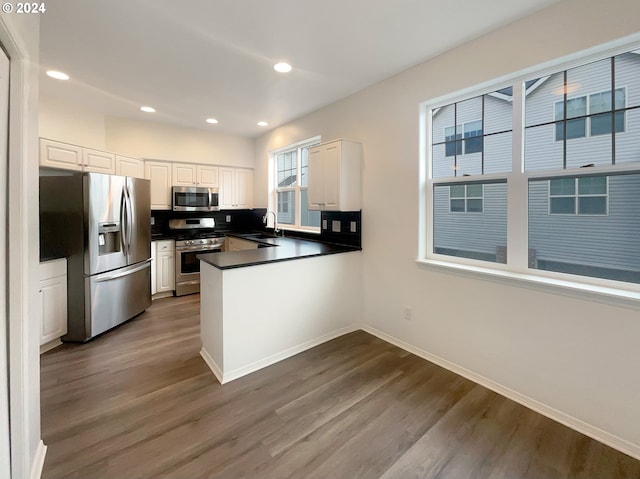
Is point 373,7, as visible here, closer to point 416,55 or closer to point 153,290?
point 416,55

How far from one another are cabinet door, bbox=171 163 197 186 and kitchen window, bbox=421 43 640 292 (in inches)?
149

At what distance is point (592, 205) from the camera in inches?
77.8

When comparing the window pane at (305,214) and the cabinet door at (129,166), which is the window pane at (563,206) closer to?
the window pane at (305,214)

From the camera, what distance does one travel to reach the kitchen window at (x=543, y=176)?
6.11ft

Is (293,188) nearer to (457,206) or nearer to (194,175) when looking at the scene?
(194,175)

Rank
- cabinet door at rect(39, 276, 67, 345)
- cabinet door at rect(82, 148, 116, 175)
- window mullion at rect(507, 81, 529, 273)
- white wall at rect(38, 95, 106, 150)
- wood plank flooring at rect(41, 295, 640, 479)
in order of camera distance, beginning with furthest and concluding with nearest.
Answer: cabinet door at rect(82, 148, 116, 175)
white wall at rect(38, 95, 106, 150)
cabinet door at rect(39, 276, 67, 345)
window mullion at rect(507, 81, 529, 273)
wood plank flooring at rect(41, 295, 640, 479)

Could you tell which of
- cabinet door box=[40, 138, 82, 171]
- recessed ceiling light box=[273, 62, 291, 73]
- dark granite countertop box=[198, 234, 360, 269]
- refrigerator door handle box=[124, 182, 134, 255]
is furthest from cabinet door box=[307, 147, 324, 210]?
cabinet door box=[40, 138, 82, 171]

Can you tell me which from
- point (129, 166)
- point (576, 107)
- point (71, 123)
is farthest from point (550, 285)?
point (71, 123)

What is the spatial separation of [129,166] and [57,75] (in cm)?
143

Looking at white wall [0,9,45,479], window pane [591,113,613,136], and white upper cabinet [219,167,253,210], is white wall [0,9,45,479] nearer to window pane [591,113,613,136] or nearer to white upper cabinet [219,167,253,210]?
window pane [591,113,613,136]

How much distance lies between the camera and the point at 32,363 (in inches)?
59.7

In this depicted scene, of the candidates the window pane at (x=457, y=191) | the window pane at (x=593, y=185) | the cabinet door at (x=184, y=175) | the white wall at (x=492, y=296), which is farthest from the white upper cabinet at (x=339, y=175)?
the cabinet door at (x=184, y=175)

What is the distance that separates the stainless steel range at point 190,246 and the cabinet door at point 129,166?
3.09 ft

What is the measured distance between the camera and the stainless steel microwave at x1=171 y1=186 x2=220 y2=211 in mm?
4762
